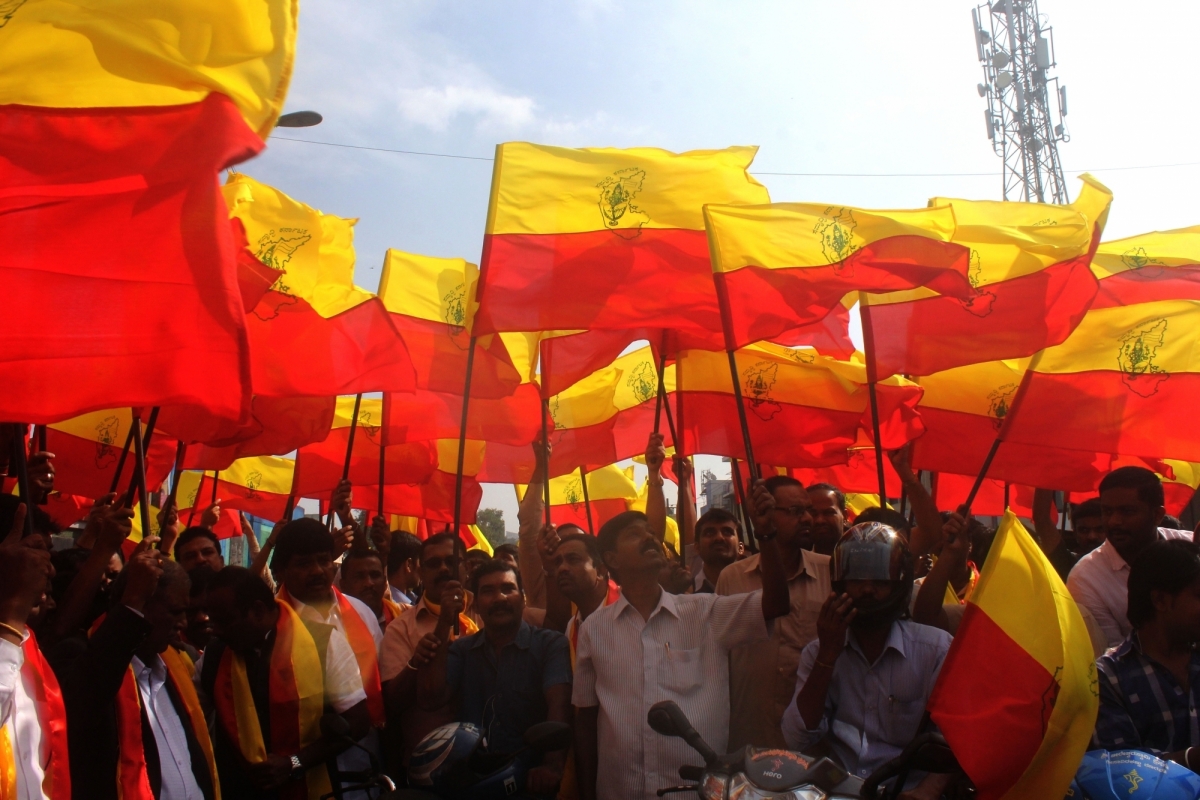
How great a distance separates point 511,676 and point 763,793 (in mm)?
1923

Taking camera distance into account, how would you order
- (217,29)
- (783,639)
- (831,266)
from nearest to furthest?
(217,29)
(783,639)
(831,266)

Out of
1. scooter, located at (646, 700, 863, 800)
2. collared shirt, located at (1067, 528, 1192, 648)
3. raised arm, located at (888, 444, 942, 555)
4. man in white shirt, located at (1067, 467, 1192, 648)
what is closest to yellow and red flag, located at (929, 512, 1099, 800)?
scooter, located at (646, 700, 863, 800)

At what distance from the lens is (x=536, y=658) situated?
4.54 metres

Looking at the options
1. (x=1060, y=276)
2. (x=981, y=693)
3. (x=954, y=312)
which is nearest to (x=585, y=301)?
(x=954, y=312)

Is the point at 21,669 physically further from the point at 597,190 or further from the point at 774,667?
the point at 597,190

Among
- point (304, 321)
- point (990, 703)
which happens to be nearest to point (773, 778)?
point (990, 703)

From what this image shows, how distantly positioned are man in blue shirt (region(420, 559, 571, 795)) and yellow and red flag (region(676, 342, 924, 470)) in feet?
10.3

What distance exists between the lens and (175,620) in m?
4.00

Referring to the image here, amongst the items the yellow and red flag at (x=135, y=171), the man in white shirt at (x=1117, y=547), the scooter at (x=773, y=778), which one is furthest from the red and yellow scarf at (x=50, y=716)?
the man in white shirt at (x=1117, y=547)

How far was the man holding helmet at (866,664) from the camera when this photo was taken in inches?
142

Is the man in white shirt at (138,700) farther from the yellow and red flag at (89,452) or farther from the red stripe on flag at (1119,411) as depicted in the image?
the red stripe on flag at (1119,411)

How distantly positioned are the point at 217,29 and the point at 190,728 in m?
2.65

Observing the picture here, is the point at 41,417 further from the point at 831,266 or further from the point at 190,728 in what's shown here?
the point at 831,266

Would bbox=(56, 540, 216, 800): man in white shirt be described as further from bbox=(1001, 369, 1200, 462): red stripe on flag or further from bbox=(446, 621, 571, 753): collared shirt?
bbox=(1001, 369, 1200, 462): red stripe on flag
